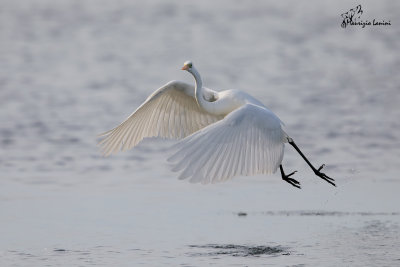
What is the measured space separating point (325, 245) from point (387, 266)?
91 cm

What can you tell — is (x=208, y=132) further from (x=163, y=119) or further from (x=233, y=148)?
(x=163, y=119)

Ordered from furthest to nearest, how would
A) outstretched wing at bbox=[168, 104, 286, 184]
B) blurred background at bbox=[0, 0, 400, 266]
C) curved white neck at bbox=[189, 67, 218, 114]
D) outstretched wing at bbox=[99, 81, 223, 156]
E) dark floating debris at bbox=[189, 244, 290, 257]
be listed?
outstretched wing at bbox=[99, 81, 223, 156] → curved white neck at bbox=[189, 67, 218, 114] → blurred background at bbox=[0, 0, 400, 266] → dark floating debris at bbox=[189, 244, 290, 257] → outstretched wing at bbox=[168, 104, 286, 184]

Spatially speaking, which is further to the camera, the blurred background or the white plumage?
the blurred background

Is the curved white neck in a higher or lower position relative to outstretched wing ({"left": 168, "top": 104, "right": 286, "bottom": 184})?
higher

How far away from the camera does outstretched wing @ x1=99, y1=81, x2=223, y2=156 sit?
9.43 meters

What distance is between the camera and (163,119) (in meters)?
9.73

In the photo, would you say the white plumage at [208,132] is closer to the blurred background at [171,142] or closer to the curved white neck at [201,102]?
the curved white neck at [201,102]

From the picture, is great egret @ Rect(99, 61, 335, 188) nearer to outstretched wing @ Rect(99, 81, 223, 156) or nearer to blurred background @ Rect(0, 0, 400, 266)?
outstretched wing @ Rect(99, 81, 223, 156)

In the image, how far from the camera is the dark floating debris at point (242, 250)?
314 inches

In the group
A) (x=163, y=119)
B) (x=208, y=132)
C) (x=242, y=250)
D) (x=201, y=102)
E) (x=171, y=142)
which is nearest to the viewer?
(x=208, y=132)

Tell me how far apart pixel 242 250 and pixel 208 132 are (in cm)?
134

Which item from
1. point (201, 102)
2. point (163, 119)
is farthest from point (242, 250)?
point (163, 119)

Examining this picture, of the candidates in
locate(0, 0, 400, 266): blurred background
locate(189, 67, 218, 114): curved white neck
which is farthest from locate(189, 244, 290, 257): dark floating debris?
locate(189, 67, 218, 114): curved white neck

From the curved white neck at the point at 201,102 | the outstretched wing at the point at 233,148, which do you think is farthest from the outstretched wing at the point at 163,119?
the outstretched wing at the point at 233,148
